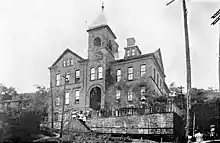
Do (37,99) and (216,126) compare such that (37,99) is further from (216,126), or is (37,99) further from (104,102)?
(216,126)

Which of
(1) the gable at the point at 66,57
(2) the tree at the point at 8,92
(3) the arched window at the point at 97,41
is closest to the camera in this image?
(3) the arched window at the point at 97,41

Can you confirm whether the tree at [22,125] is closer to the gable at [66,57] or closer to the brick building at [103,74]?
the brick building at [103,74]

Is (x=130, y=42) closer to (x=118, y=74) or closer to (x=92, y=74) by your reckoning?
(x=118, y=74)

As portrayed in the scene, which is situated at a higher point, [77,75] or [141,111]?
[77,75]

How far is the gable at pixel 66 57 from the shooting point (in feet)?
145

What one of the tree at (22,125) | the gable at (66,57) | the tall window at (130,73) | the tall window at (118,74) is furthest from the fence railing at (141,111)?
the gable at (66,57)

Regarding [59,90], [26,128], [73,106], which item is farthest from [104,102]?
[26,128]

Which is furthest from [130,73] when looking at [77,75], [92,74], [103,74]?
[77,75]

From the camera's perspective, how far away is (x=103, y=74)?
41.3 m

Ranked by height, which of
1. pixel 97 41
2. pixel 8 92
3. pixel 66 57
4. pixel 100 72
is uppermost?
pixel 97 41

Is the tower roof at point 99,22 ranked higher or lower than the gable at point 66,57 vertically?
higher

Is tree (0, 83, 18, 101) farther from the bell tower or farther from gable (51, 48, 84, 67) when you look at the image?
the bell tower

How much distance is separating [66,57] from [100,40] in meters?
5.67

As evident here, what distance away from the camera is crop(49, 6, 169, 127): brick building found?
39681 millimetres
